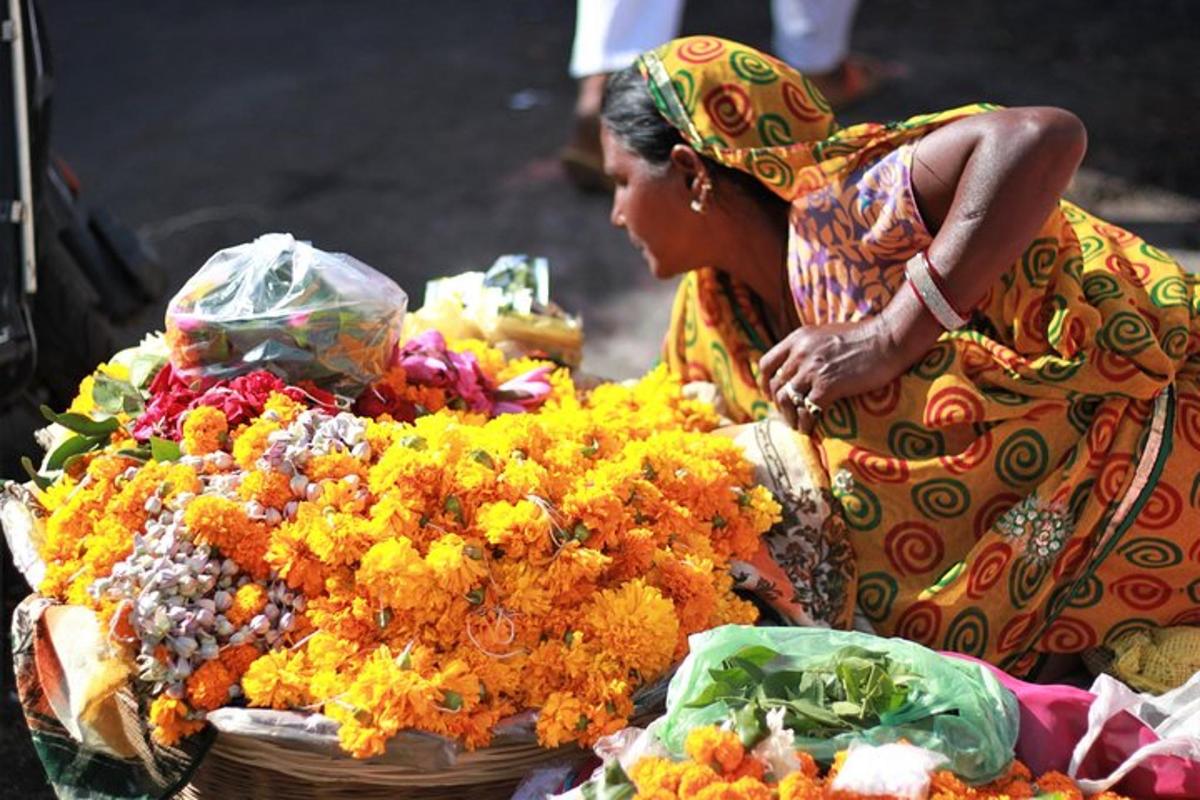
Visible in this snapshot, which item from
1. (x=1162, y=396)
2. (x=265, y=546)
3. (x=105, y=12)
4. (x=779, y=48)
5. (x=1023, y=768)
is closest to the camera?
(x=1023, y=768)

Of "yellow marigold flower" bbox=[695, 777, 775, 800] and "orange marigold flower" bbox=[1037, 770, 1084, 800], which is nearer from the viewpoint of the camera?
"yellow marigold flower" bbox=[695, 777, 775, 800]

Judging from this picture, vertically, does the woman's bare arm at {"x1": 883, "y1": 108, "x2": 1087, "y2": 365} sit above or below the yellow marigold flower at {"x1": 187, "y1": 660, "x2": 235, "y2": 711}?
above

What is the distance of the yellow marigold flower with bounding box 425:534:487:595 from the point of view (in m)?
1.91

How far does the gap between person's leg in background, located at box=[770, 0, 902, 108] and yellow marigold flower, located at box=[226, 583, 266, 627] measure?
154 inches

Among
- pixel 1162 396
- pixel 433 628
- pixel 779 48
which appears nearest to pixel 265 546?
pixel 433 628

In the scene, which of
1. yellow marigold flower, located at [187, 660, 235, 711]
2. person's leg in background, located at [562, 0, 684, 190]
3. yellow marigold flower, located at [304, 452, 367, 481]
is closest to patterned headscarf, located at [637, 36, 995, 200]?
yellow marigold flower, located at [304, 452, 367, 481]

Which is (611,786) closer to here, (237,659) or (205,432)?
(237,659)

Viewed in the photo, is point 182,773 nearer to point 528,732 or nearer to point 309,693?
point 309,693

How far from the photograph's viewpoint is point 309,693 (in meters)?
1.92

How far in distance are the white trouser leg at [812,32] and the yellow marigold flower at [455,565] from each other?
3814mm

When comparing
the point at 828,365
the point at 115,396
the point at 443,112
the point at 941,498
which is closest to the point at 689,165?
the point at 828,365

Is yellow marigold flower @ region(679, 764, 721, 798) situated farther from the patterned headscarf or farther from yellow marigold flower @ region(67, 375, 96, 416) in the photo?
yellow marigold flower @ region(67, 375, 96, 416)

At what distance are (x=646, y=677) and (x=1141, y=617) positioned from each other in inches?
36.8

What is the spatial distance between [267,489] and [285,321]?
36cm
